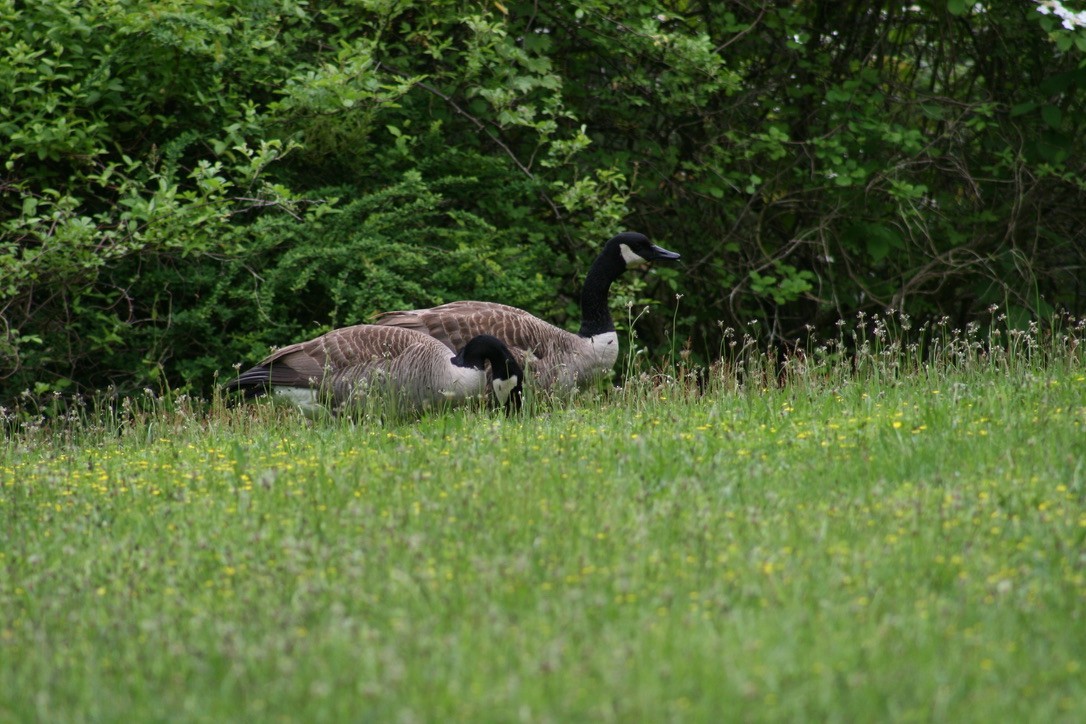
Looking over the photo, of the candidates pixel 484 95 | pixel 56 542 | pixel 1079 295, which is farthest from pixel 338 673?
pixel 1079 295

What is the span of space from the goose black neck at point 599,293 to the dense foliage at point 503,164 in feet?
2.86

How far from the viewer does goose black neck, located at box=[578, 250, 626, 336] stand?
32.4 feet

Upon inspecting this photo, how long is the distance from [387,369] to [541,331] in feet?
4.01

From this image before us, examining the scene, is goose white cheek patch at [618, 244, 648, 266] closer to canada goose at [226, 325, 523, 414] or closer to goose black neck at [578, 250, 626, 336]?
goose black neck at [578, 250, 626, 336]

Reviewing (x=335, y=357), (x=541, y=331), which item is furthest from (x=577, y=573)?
(x=541, y=331)

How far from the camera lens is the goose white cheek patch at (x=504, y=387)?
8.59 metres

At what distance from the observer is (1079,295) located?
13.9 metres

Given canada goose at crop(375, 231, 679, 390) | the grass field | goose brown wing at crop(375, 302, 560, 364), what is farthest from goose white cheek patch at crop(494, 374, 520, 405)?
the grass field

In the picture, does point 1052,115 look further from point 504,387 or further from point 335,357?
point 335,357

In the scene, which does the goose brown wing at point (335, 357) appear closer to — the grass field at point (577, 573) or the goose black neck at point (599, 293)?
the goose black neck at point (599, 293)

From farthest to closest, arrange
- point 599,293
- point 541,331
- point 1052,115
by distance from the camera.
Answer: point 1052,115 < point 599,293 < point 541,331

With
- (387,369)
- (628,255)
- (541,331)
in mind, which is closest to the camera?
(387,369)

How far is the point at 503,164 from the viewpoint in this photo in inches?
449

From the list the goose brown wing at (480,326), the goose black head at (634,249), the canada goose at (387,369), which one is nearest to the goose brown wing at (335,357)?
the canada goose at (387,369)
